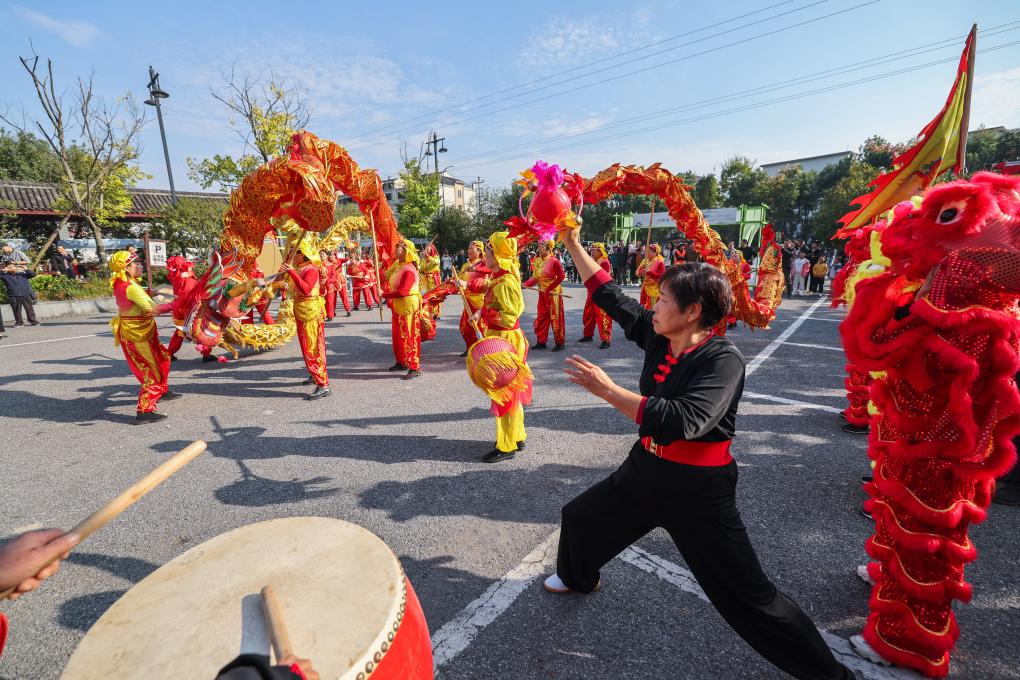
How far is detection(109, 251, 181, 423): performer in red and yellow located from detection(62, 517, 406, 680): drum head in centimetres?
444

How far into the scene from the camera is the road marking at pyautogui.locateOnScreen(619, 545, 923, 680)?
189 cm

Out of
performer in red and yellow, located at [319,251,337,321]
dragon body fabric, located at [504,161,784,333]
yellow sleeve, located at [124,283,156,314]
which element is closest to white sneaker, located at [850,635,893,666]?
dragon body fabric, located at [504,161,784,333]

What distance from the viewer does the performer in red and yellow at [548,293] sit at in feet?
24.1

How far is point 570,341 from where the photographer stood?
8.85m

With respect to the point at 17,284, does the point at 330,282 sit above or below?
below

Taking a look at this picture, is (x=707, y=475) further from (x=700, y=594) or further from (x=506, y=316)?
(x=506, y=316)

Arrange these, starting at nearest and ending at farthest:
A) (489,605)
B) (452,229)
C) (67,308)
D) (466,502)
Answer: (489,605) < (466,502) < (67,308) < (452,229)

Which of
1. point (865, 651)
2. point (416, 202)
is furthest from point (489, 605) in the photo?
point (416, 202)

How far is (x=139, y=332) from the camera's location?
16.5 feet

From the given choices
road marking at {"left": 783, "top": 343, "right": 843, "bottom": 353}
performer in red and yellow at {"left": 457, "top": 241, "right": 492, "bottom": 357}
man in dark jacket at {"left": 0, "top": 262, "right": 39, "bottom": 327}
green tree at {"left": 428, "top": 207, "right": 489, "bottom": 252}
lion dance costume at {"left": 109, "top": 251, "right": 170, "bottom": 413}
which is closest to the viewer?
performer in red and yellow at {"left": 457, "top": 241, "right": 492, "bottom": 357}

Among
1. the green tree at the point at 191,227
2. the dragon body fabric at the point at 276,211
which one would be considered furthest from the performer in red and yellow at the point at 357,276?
the dragon body fabric at the point at 276,211

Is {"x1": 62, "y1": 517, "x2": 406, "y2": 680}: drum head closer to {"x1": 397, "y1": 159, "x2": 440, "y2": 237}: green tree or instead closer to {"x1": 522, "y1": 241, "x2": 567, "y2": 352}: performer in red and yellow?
{"x1": 522, "y1": 241, "x2": 567, "y2": 352}: performer in red and yellow

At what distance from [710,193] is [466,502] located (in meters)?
38.9

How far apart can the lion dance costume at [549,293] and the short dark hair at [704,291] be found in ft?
17.8
